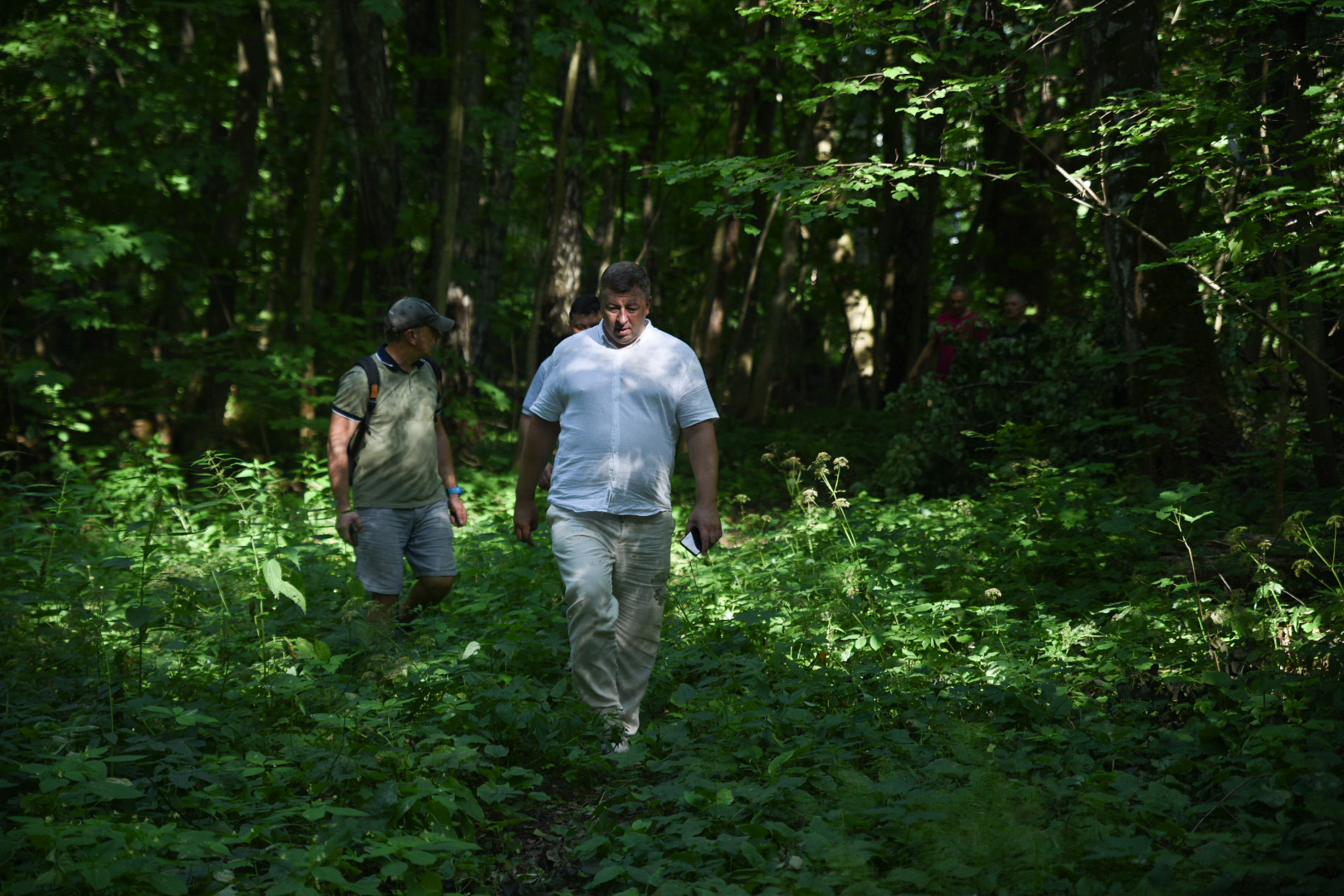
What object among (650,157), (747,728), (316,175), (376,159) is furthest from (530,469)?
(650,157)

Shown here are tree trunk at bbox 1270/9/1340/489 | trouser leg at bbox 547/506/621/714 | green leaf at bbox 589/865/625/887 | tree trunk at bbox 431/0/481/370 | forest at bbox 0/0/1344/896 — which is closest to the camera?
green leaf at bbox 589/865/625/887

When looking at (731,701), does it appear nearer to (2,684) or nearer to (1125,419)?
(2,684)

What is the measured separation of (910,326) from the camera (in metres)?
15.6

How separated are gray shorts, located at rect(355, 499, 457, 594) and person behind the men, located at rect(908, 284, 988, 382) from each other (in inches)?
263

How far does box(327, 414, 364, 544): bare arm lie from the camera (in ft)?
17.6

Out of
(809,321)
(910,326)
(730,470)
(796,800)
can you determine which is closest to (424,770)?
(796,800)

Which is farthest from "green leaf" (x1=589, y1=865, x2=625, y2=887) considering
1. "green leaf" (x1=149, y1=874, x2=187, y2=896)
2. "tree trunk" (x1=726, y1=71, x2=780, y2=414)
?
"tree trunk" (x1=726, y1=71, x2=780, y2=414)

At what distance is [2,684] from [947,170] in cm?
591

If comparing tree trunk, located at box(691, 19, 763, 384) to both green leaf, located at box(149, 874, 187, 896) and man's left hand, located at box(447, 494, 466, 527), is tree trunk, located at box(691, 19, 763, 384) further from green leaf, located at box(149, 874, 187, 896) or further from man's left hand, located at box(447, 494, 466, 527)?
green leaf, located at box(149, 874, 187, 896)

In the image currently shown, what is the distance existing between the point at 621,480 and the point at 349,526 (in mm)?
1770

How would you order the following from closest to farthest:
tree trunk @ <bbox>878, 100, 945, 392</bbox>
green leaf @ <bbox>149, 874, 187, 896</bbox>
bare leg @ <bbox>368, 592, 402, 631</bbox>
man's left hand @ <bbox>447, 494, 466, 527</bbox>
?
green leaf @ <bbox>149, 874, 187, 896</bbox> → bare leg @ <bbox>368, 592, 402, 631</bbox> → man's left hand @ <bbox>447, 494, 466, 527</bbox> → tree trunk @ <bbox>878, 100, 945, 392</bbox>

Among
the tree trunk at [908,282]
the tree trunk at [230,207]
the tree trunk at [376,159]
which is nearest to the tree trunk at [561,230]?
the tree trunk at [376,159]

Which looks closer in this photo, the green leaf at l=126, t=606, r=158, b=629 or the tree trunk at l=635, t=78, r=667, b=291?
the green leaf at l=126, t=606, r=158, b=629

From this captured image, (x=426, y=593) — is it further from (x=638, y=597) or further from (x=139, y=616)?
(x=139, y=616)
